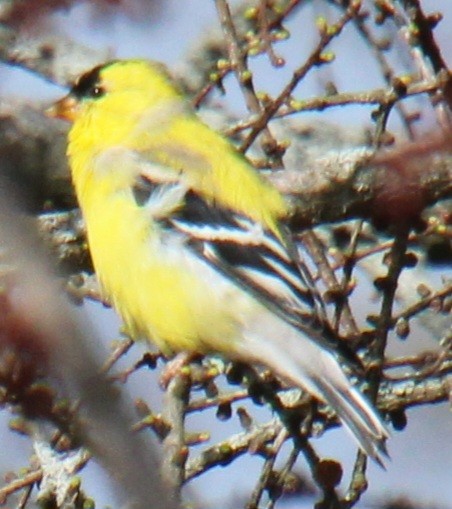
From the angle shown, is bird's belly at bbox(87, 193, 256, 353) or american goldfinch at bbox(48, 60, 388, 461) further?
bird's belly at bbox(87, 193, 256, 353)

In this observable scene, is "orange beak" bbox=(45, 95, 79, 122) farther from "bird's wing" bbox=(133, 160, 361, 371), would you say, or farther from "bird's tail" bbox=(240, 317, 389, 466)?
"bird's tail" bbox=(240, 317, 389, 466)

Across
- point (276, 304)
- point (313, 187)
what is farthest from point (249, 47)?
point (276, 304)

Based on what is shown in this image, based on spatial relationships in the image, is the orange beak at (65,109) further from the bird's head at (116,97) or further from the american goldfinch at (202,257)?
the american goldfinch at (202,257)

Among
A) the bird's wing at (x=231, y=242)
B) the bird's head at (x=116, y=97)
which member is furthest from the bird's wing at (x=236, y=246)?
the bird's head at (x=116, y=97)

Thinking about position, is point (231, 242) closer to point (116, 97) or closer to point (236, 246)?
point (236, 246)

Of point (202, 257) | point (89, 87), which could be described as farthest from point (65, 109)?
point (202, 257)

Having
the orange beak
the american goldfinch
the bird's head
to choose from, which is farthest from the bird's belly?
the orange beak

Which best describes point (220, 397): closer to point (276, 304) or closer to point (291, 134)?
point (276, 304)
